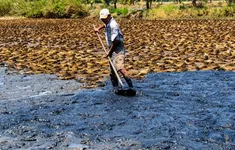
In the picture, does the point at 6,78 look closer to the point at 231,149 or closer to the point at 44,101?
the point at 44,101

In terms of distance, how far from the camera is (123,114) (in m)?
8.94

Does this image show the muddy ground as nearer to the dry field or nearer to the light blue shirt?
the dry field

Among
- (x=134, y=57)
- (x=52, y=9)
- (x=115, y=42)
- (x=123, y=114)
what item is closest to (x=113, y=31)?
(x=115, y=42)

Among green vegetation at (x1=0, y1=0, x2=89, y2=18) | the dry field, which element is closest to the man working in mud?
the dry field

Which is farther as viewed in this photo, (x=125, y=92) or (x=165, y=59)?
(x=165, y=59)

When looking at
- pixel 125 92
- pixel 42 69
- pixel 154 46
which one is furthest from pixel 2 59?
pixel 125 92

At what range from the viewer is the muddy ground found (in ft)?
23.6

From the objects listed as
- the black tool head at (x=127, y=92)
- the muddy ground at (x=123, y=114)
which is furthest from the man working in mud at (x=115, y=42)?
the muddy ground at (x=123, y=114)

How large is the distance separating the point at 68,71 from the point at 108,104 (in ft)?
14.7

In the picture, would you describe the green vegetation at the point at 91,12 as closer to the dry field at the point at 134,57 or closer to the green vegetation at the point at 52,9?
the green vegetation at the point at 52,9

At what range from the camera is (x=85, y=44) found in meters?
21.5

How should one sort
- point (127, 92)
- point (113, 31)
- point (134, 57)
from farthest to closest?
1. point (134, 57)
2. point (127, 92)
3. point (113, 31)

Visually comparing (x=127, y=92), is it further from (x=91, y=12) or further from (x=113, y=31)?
(x=91, y=12)

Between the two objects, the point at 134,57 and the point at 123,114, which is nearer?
the point at 123,114
